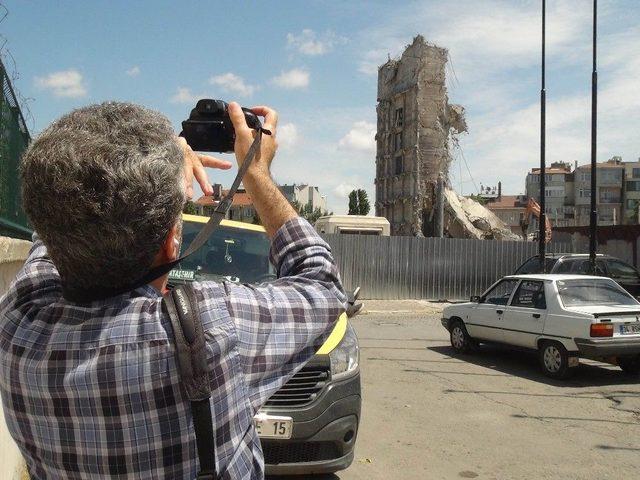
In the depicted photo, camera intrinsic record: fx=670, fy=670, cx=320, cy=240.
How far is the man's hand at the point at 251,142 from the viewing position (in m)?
1.59

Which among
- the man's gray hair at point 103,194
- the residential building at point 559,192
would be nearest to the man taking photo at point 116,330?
the man's gray hair at point 103,194

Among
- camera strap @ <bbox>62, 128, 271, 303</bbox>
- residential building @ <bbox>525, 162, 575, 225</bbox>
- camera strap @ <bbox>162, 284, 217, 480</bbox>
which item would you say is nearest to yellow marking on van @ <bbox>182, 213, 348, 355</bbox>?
camera strap @ <bbox>62, 128, 271, 303</bbox>

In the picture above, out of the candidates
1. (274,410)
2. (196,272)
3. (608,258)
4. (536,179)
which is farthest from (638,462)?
(536,179)

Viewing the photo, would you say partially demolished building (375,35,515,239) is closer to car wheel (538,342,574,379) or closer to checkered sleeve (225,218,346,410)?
car wheel (538,342,574,379)

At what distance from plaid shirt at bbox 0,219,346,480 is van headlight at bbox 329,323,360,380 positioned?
11.9 feet

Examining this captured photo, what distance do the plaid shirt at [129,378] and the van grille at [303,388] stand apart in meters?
3.34

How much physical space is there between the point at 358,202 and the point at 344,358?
63.7m

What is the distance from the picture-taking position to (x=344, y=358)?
16.9ft

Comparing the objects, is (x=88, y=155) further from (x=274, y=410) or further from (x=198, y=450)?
(x=274, y=410)

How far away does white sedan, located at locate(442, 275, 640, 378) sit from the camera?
9.11 metres

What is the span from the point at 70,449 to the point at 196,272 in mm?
4937

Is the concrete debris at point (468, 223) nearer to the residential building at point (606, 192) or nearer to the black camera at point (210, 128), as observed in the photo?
the black camera at point (210, 128)

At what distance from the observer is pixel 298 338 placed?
4.89 feet

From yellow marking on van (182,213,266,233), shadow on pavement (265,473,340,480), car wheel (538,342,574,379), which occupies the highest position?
yellow marking on van (182,213,266,233)
